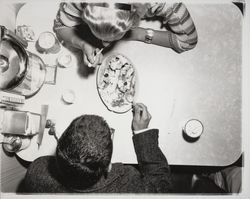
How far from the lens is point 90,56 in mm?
1217

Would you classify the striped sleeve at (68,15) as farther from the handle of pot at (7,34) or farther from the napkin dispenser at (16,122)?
the napkin dispenser at (16,122)

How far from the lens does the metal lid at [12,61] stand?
1.11 m

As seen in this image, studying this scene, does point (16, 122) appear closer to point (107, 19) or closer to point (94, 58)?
point (94, 58)

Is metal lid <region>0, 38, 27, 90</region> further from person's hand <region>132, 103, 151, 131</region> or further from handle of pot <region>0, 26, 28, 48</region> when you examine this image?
person's hand <region>132, 103, 151, 131</region>

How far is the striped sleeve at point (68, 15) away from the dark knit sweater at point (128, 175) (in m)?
0.65

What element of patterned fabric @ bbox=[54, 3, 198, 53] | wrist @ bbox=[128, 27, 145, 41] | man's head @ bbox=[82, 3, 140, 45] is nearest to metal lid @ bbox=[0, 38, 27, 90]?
patterned fabric @ bbox=[54, 3, 198, 53]

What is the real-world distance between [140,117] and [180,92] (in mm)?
245

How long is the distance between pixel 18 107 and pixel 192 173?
1.22 metres

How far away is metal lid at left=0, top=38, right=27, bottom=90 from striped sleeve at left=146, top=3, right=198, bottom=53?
25.7 inches

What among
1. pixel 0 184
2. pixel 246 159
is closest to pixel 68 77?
pixel 0 184

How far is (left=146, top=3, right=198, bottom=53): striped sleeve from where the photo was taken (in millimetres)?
1225

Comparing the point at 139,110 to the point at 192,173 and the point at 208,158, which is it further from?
the point at 192,173

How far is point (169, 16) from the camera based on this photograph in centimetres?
123

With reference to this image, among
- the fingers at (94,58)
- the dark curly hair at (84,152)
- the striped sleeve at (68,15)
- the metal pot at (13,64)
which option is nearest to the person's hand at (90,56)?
the fingers at (94,58)
